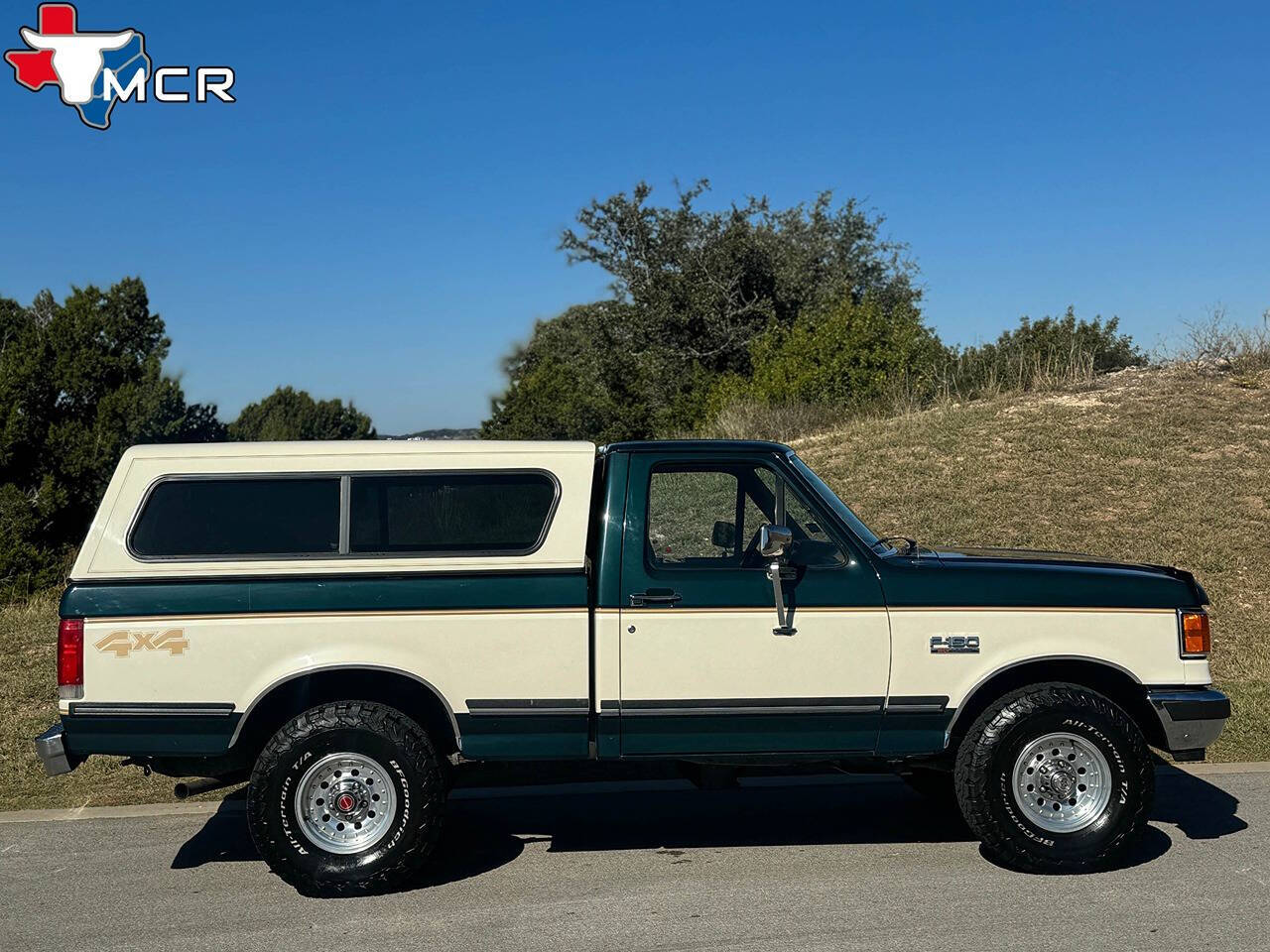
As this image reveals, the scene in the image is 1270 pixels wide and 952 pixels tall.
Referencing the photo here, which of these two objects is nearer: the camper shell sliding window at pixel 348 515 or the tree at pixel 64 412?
the camper shell sliding window at pixel 348 515

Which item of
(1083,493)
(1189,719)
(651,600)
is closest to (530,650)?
(651,600)

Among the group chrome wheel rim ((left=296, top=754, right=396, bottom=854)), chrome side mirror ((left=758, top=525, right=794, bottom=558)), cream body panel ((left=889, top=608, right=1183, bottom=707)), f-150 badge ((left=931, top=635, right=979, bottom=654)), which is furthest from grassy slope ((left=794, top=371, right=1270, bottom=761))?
chrome wheel rim ((left=296, top=754, right=396, bottom=854))

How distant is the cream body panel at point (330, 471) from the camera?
18.5ft

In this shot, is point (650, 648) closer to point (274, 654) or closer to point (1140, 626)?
point (274, 654)

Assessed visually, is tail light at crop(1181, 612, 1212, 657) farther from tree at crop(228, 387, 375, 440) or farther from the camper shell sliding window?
tree at crop(228, 387, 375, 440)

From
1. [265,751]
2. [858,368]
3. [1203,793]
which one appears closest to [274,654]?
[265,751]

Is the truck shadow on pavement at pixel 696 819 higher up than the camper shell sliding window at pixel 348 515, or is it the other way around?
the camper shell sliding window at pixel 348 515

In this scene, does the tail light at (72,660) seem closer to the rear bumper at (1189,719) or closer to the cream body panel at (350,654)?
the cream body panel at (350,654)

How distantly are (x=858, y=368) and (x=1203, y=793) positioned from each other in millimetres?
17435

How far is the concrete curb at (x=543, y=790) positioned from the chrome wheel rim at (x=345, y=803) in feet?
5.24

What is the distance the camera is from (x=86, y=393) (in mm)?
31406

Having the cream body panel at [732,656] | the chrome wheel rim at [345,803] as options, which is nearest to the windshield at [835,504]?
the cream body panel at [732,656]

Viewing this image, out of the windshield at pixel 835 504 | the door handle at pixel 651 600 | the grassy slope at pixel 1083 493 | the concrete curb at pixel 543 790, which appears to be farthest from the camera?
the grassy slope at pixel 1083 493

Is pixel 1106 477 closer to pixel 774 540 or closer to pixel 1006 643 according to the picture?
pixel 1006 643
